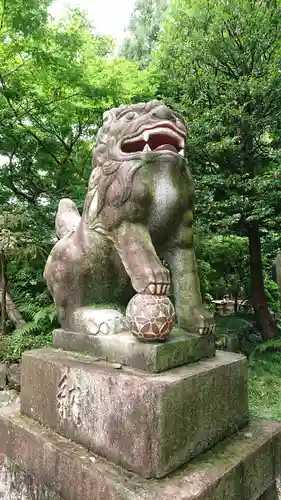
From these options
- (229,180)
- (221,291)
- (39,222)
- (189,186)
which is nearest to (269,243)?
(221,291)

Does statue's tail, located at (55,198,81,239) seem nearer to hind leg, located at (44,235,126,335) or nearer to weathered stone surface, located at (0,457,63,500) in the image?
hind leg, located at (44,235,126,335)

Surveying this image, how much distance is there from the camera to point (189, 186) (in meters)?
1.90

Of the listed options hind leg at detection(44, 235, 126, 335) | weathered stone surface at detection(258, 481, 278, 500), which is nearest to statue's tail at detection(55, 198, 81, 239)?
hind leg at detection(44, 235, 126, 335)

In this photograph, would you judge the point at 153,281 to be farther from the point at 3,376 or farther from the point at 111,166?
the point at 3,376

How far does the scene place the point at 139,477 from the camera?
1.42 meters

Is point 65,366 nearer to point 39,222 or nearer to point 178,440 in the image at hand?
point 178,440

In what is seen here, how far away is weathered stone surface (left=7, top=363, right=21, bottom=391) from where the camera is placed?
4.15m

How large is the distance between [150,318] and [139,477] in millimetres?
605

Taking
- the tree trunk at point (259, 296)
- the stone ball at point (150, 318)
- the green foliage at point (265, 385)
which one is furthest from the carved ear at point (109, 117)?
the tree trunk at point (259, 296)

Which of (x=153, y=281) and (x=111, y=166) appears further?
(x=111, y=166)

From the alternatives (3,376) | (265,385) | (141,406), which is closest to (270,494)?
(141,406)

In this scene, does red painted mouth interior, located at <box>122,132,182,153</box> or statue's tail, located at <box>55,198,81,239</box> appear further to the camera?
statue's tail, located at <box>55,198,81,239</box>

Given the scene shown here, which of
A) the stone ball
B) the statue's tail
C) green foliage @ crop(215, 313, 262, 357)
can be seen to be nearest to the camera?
the stone ball

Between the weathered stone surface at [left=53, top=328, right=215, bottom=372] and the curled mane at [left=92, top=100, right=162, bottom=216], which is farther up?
the curled mane at [left=92, top=100, right=162, bottom=216]
